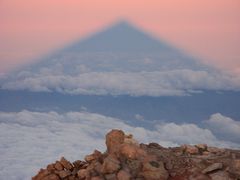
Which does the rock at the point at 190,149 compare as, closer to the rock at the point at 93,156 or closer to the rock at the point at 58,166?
the rock at the point at 93,156

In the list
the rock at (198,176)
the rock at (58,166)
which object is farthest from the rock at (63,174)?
the rock at (198,176)

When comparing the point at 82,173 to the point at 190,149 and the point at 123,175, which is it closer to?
the point at 123,175

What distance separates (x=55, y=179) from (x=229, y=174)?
306 inches

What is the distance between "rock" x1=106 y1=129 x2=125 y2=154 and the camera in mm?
25750

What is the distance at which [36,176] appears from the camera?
2578cm

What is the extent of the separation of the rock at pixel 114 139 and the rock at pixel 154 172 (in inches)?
91.8

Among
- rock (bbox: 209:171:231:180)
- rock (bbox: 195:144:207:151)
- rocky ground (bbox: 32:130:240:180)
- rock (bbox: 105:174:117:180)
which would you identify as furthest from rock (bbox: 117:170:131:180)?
rock (bbox: 195:144:207:151)

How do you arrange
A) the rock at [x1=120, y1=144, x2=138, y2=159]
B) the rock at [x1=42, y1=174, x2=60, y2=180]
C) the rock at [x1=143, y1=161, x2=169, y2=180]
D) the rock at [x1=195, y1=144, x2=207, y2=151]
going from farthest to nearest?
the rock at [x1=195, y1=144, x2=207, y2=151], the rock at [x1=42, y1=174, x2=60, y2=180], the rock at [x1=120, y1=144, x2=138, y2=159], the rock at [x1=143, y1=161, x2=169, y2=180]

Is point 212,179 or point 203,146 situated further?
point 203,146

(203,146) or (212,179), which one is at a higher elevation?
(203,146)

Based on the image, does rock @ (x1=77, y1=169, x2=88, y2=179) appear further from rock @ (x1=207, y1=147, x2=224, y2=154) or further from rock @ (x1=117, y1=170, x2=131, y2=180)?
rock @ (x1=207, y1=147, x2=224, y2=154)

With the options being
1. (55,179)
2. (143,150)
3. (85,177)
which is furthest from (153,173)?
(55,179)

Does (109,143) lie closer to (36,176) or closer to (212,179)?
(36,176)

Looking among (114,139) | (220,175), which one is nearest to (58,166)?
(114,139)
